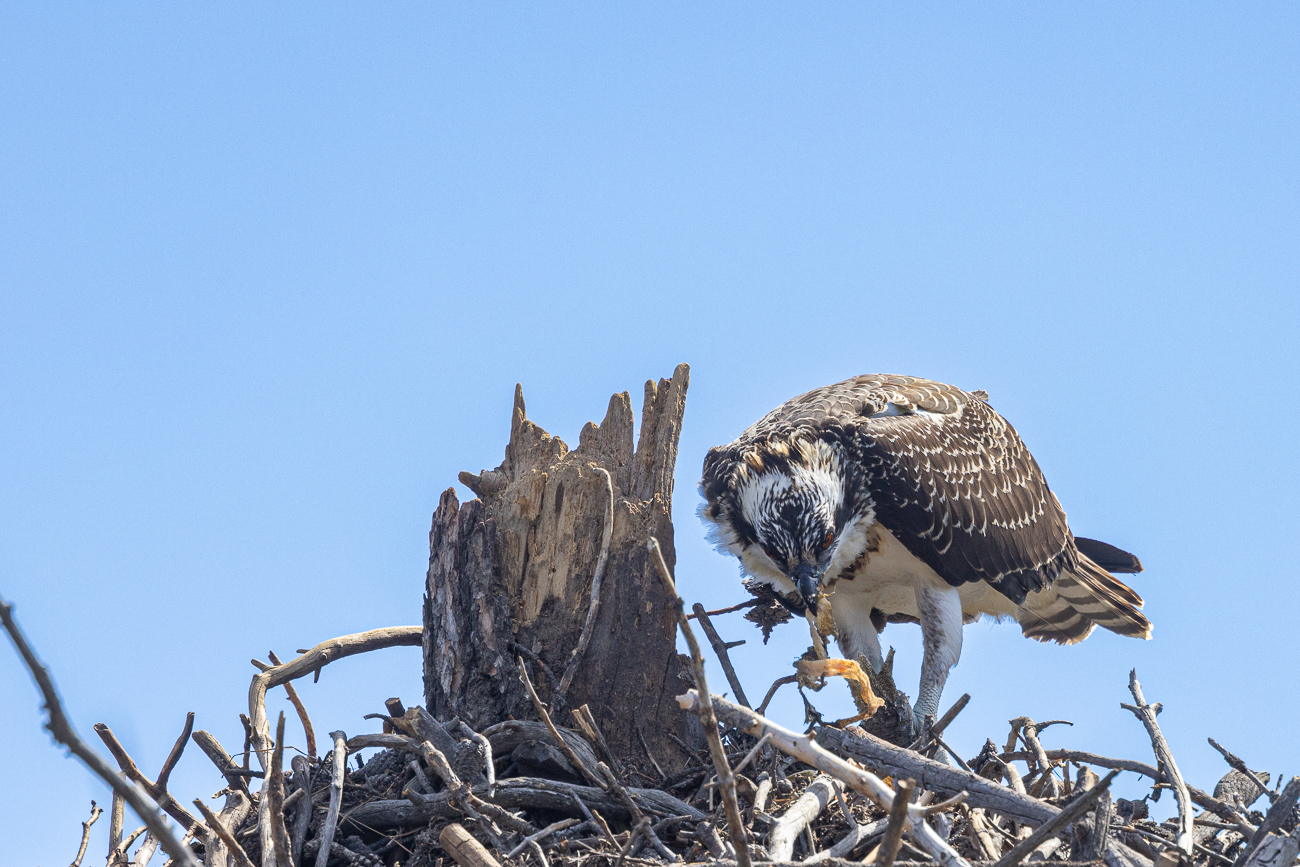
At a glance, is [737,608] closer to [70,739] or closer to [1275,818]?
[1275,818]

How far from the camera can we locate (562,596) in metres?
5.48

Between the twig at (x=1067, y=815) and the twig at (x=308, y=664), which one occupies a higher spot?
the twig at (x=308, y=664)

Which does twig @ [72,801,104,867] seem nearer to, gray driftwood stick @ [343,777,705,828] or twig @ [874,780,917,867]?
gray driftwood stick @ [343,777,705,828]

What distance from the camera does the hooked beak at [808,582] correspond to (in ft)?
19.7

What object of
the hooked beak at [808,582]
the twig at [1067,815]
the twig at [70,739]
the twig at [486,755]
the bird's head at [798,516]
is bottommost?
the twig at [1067,815]

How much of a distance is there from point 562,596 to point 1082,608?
4163mm

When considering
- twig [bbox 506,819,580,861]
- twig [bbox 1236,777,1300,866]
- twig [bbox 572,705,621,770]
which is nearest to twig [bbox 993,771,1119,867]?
twig [bbox 1236,777,1300,866]

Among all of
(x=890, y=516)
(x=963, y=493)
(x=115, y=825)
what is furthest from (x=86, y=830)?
(x=963, y=493)

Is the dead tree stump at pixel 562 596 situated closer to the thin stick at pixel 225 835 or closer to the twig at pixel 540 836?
the twig at pixel 540 836

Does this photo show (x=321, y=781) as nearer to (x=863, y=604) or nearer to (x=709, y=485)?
(x=709, y=485)

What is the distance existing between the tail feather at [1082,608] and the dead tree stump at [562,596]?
132 inches

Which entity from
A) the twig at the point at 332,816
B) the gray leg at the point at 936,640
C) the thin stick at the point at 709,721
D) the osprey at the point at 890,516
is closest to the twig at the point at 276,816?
the twig at the point at 332,816

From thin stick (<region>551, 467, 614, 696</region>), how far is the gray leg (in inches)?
84.6

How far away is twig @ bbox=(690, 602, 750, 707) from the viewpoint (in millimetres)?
5195
